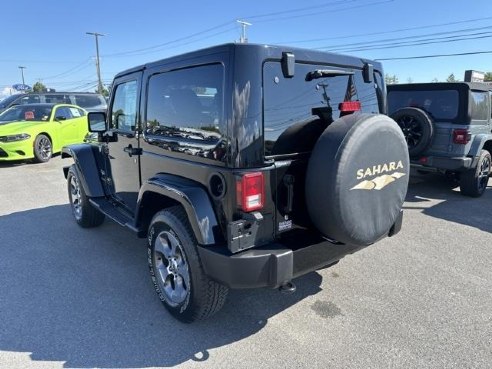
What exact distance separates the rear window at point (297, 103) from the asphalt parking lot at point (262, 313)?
1.36 metres

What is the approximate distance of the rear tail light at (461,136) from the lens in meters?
5.89

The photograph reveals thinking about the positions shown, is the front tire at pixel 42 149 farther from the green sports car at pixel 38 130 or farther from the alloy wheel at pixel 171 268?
the alloy wheel at pixel 171 268

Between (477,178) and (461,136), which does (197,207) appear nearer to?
(461,136)

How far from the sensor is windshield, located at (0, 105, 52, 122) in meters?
10.5

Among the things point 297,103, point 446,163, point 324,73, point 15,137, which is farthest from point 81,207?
point 15,137

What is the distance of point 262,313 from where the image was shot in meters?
2.96

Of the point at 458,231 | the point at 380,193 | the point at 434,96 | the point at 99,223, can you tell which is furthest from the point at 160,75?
the point at 434,96

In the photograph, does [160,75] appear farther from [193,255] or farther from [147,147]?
[193,255]

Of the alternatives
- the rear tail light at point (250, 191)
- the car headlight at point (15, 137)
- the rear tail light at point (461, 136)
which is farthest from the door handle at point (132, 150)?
the car headlight at point (15, 137)

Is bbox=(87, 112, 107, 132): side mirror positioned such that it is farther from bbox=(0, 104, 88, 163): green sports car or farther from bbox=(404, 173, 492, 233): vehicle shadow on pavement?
bbox=(0, 104, 88, 163): green sports car

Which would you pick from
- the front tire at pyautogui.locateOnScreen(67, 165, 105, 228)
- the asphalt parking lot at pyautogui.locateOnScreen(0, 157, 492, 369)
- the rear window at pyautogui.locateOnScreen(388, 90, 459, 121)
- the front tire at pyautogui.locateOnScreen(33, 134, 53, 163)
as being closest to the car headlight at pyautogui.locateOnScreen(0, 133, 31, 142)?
the front tire at pyautogui.locateOnScreen(33, 134, 53, 163)

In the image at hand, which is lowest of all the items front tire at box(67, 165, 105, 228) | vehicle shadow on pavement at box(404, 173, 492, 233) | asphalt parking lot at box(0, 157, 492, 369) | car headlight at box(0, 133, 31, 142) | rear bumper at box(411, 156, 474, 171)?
asphalt parking lot at box(0, 157, 492, 369)

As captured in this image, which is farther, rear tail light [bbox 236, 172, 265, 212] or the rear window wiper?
the rear window wiper

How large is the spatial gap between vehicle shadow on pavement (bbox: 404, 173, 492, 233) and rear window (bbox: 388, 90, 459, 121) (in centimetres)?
136
